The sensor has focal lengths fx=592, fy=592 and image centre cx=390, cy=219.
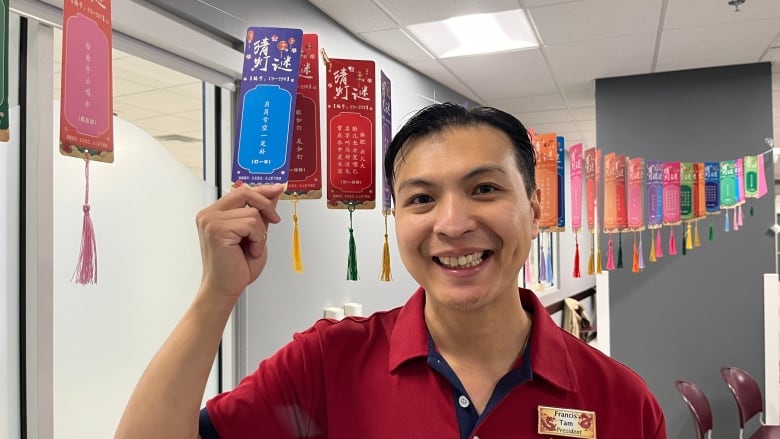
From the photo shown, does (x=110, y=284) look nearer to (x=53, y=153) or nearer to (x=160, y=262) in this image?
(x=160, y=262)

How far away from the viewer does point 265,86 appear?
1.02 metres

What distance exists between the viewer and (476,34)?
3275 mm

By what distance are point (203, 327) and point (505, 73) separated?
3469mm

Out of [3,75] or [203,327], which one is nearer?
[3,75]

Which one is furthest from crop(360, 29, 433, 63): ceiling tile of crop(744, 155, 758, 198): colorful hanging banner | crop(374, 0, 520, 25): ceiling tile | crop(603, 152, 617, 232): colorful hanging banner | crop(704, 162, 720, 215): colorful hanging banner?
crop(744, 155, 758, 198): colorful hanging banner

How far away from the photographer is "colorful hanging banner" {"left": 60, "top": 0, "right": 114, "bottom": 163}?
31.6 inches

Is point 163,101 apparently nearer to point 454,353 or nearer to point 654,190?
point 454,353

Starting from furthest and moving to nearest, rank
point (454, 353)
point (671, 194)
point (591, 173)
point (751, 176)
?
point (751, 176) < point (671, 194) < point (591, 173) < point (454, 353)

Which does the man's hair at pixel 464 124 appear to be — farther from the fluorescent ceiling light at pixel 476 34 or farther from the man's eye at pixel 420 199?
the fluorescent ceiling light at pixel 476 34

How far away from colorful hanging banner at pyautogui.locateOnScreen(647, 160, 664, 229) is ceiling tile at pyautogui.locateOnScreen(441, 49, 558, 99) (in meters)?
0.95

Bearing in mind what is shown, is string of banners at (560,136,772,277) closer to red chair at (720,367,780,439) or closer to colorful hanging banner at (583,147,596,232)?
colorful hanging banner at (583,147,596,232)

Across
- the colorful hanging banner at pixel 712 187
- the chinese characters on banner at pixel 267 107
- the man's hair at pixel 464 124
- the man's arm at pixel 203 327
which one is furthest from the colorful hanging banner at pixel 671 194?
the man's arm at pixel 203 327

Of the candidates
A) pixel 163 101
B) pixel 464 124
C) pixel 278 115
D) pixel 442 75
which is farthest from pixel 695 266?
pixel 278 115

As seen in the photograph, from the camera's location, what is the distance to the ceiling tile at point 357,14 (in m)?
2.73
